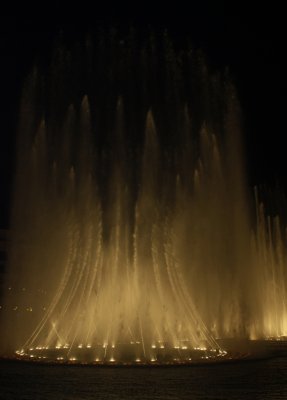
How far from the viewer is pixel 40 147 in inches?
1125

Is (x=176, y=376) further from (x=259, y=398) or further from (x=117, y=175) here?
(x=117, y=175)

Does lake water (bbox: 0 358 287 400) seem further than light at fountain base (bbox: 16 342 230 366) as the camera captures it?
No

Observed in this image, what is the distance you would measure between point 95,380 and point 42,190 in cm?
1506

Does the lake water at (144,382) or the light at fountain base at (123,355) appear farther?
the light at fountain base at (123,355)

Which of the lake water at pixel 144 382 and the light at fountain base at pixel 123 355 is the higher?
the light at fountain base at pixel 123 355

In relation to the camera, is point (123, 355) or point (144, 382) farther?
Answer: point (123, 355)

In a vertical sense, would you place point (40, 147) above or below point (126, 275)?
above

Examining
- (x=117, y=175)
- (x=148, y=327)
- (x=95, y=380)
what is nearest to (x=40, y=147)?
(x=117, y=175)

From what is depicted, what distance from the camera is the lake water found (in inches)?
486

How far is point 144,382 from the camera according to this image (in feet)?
46.3

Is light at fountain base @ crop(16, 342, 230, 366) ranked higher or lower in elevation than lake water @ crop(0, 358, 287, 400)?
higher

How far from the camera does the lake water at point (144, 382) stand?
12.3 metres

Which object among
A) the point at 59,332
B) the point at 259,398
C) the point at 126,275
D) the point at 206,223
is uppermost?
the point at 206,223

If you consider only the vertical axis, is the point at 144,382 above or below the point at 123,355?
below
